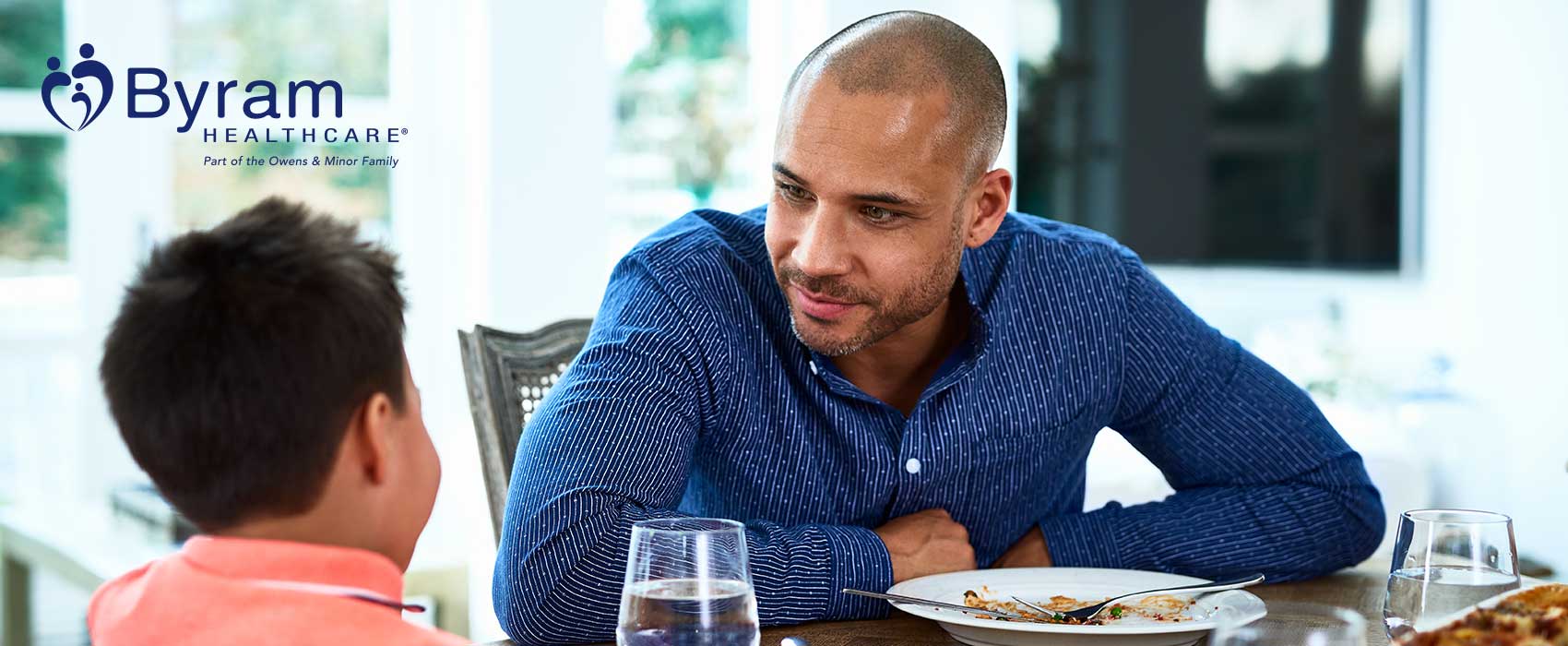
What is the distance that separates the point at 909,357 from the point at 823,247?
0.29 m

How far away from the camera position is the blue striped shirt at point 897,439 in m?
1.38

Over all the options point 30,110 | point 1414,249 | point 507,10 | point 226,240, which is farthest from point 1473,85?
point 30,110

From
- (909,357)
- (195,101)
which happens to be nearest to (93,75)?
(195,101)

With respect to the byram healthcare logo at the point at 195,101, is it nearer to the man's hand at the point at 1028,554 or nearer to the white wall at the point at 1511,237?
the man's hand at the point at 1028,554

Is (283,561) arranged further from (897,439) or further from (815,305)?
(897,439)

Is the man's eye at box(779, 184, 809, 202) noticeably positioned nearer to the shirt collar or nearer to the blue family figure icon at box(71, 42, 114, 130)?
the shirt collar

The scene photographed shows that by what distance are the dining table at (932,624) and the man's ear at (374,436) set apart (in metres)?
0.44

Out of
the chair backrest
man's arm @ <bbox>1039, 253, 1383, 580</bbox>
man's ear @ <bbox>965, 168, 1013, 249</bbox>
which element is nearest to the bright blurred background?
the chair backrest

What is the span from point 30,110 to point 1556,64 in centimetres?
424

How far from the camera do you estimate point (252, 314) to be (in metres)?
0.87

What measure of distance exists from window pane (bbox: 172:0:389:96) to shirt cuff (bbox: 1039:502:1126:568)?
3212 millimetres

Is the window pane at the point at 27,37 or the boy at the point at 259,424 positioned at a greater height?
the window pane at the point at 27,37

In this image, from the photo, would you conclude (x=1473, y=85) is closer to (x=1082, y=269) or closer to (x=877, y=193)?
(x=1082, y=269)

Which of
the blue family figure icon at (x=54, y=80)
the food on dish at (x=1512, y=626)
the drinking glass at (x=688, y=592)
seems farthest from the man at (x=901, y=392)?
the blue family figure icon at (x=54, y=80)
